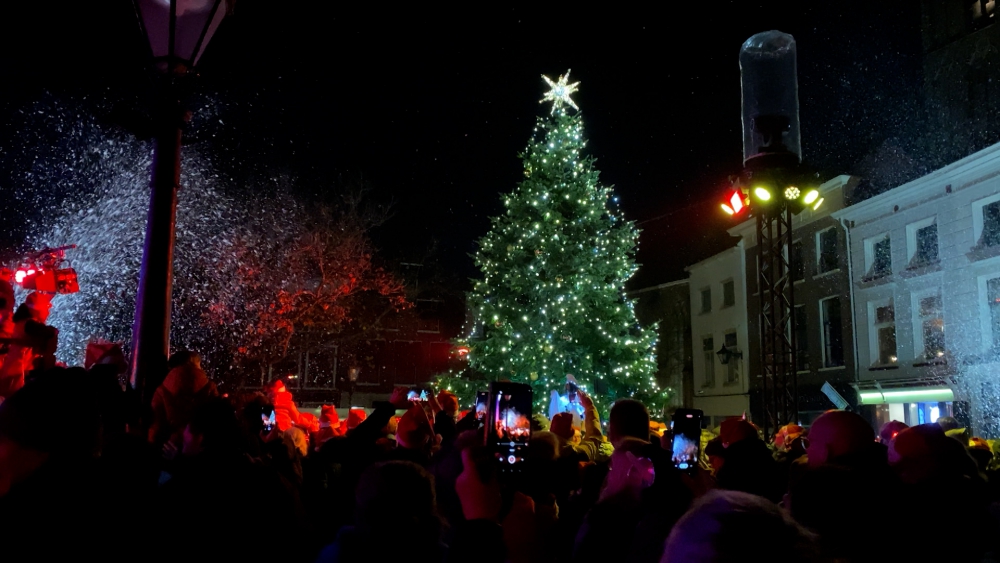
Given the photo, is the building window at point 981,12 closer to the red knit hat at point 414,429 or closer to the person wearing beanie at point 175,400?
the red knit hat at point 414,429

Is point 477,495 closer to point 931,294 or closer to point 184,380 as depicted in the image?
point 184,380

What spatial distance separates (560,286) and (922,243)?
12239 mm

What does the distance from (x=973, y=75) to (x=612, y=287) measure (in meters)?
14.6

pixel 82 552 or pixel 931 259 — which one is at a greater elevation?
pixel 931 259

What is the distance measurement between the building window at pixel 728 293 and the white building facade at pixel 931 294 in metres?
6.50

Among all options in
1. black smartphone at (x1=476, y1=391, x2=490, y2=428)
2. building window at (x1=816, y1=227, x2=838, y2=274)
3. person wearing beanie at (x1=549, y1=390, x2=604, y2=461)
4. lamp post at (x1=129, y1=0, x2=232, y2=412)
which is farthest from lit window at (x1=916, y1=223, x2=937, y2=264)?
lamp post at (x1=129, y1=0, x2=232, y2=412)

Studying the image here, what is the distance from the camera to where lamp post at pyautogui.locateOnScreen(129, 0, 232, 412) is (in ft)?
14.1

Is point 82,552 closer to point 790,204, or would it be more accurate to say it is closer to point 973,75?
point 790,204

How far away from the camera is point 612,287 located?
74.4 feet

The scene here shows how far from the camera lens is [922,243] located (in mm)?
25078

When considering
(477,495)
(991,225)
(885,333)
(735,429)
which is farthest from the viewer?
(885,333)

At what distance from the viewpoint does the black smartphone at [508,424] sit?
3924 mm

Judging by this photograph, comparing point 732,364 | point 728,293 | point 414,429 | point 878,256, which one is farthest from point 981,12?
point 414,429

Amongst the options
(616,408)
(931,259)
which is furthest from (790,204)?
(931,259)
